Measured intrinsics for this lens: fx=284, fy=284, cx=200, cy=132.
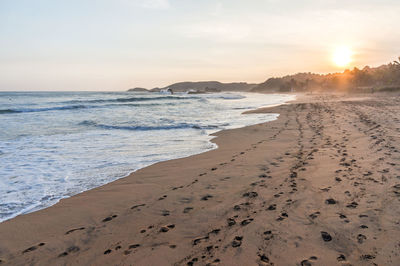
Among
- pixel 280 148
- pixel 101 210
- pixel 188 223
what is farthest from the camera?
pixel 280 148

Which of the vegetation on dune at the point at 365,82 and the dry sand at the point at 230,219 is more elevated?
the vegetation on dune at the point at 365,82

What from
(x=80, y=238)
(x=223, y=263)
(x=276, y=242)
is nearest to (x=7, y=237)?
(x=80, y=238)

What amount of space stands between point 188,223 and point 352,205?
212 cm

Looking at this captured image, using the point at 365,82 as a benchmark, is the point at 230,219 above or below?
below

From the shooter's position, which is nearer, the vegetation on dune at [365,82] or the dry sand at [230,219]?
the dry sand at [230,219]

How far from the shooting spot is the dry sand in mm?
2750

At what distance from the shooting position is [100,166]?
6.41m

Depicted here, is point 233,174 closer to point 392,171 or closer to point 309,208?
point 309,208

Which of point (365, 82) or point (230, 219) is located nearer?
point (230, 219)

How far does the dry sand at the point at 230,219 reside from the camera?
2750mm

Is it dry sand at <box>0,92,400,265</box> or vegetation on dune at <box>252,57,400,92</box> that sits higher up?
vegetation on dune at <box>252,57,400,92</box>

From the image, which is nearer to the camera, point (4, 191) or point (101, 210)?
point (101, 210)

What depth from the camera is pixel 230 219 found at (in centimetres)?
348

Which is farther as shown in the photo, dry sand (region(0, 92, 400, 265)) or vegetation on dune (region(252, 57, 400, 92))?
vegetation on dune (region(252, 57, 400, 92))
